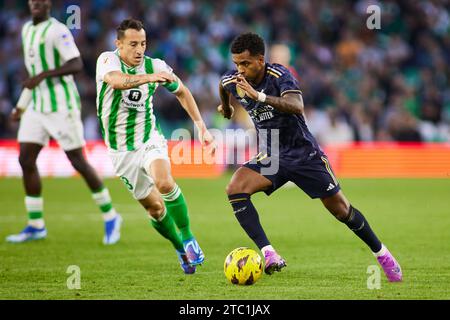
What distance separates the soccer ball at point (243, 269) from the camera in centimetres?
737

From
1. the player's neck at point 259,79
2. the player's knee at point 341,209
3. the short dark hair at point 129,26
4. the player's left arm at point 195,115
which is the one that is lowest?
the player's knee at point 341,209

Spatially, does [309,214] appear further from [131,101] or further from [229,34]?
[229,34]

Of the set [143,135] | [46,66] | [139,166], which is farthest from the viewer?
[46,66]

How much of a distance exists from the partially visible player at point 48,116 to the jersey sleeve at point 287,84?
376 cm

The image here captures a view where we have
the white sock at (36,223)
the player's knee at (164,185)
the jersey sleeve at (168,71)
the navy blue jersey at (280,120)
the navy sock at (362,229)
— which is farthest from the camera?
the white sock at (36,223)

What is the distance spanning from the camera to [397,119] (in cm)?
2128

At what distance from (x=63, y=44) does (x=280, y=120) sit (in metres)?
3.92

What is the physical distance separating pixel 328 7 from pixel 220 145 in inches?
251

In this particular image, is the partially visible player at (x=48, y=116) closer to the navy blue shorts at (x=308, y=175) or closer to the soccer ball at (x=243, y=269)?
the navy blue shorts at (x=308, y=175)

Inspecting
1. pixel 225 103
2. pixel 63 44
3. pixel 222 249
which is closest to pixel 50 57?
pixel 63 44

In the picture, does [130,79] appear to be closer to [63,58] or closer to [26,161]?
[63,58]

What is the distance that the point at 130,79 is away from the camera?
7.67m

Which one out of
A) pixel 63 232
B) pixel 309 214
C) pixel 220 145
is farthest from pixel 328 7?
pixel 63 232

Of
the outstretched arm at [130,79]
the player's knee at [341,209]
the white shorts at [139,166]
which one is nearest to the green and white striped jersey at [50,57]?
the white shorts at [139,166]
